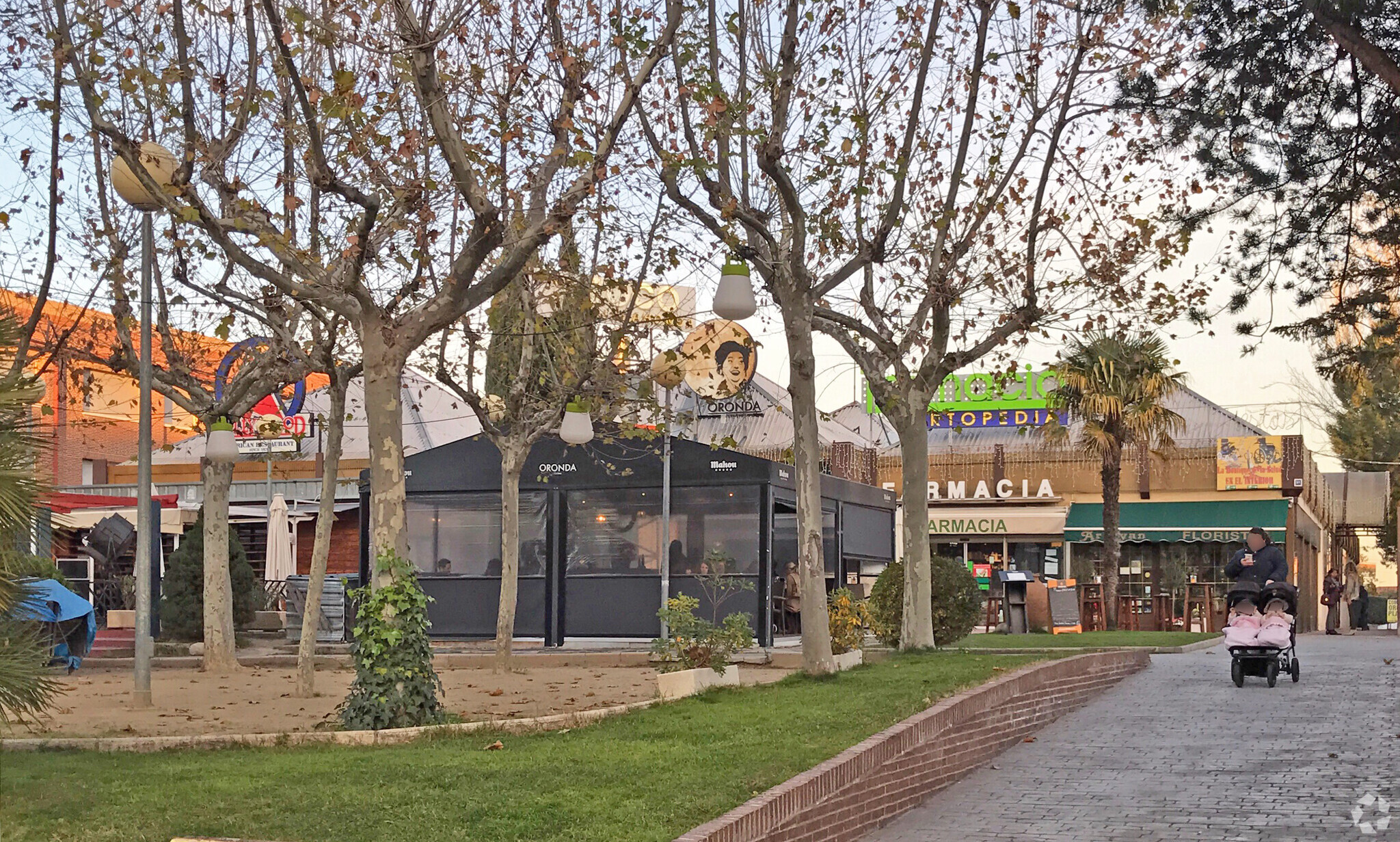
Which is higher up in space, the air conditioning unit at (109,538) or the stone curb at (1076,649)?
the air conditioning unit at (109,538)

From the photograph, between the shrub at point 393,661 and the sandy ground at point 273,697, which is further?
the sandy ground at point 273,697

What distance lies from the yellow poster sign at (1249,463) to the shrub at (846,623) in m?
26.2

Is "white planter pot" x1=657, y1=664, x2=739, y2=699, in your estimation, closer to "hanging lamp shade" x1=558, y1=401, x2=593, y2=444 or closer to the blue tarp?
"hanging lamp shade" x1=558, y1=401, x2=593, y2=444

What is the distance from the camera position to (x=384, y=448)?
11359 mm

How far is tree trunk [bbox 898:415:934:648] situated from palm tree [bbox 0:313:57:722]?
42.8 feet

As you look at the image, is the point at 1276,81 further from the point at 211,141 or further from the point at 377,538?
the point at 211,141

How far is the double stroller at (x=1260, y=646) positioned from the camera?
16.9 m

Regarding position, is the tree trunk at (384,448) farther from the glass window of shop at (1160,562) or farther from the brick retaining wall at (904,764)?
the glass window of shop at (1160,562)

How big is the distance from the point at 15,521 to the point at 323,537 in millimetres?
10718

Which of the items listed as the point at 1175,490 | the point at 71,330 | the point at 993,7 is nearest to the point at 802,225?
the point at 993,7

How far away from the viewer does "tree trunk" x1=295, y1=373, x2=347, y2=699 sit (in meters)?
15.3

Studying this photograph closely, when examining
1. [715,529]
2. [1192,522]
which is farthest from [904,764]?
[1192,522]

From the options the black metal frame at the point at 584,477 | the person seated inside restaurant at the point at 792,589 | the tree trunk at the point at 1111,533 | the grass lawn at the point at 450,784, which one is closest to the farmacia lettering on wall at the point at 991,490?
the tree trunk at the point at 1111,533

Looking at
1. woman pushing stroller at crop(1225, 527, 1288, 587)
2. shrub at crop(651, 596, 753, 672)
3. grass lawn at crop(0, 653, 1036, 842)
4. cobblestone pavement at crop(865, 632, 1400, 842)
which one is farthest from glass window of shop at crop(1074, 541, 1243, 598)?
grass lawn at crop(0, 653, 1036, 842)
